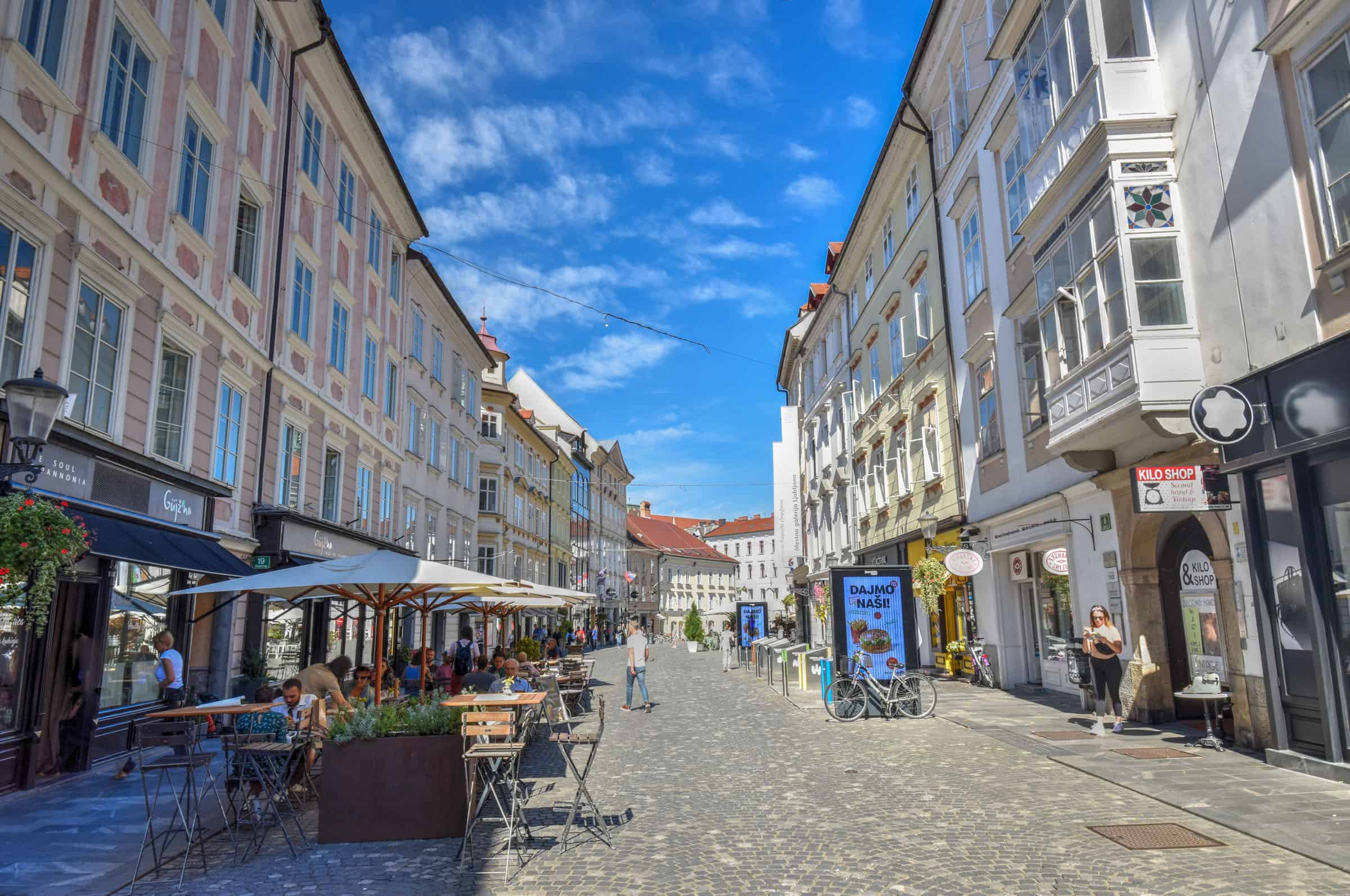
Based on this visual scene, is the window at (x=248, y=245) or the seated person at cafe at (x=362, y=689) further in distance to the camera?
the window at (x=248, y=245)

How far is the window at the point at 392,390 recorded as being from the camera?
24641 millimetres

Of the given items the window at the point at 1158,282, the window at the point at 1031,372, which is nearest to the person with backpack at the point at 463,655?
the window at the point at 1031,372

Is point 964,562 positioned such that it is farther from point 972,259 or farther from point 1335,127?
point 1335,127

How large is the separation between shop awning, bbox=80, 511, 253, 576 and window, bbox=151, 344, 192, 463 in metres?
1.29

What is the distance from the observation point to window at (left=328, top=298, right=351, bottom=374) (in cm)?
2028

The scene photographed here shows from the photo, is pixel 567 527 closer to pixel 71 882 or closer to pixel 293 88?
pixel 293 88

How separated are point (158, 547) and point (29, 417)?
4492 millimetres

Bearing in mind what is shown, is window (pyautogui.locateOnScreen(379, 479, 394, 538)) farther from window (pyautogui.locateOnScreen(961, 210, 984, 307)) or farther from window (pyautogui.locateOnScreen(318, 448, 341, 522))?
window (pyautogui.locateOnScreen(961, 210, 984, 307))

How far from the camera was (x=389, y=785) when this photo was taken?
23.7 feet

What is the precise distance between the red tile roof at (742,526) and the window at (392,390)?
8352 centimetres

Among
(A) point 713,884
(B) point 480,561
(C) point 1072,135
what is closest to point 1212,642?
(C) point 1072,135

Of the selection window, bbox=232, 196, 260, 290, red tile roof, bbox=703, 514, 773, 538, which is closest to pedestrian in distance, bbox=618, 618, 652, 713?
window, bbox=232, 196, 260, 290

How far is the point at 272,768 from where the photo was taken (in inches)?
296

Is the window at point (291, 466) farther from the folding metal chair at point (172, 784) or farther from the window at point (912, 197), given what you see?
the window at point (912, 197)
